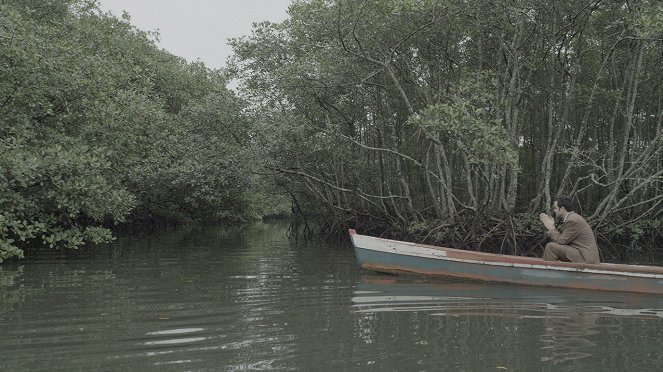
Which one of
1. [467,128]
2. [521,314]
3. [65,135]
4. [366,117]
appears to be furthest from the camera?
[366,117]

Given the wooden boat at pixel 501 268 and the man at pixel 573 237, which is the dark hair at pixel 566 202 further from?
the wooden boat at pixel 501 268

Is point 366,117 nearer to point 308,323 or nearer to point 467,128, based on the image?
point 467,128

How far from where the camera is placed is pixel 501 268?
934 centimetres

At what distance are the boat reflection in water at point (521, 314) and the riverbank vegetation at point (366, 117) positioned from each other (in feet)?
12.4

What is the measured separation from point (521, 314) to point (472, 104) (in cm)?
836

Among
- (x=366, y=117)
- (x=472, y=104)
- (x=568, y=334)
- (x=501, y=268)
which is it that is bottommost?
(x=568, y=334)

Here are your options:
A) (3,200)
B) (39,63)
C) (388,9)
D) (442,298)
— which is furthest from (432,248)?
(39,63)

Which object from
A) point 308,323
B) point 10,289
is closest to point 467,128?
point 308,323

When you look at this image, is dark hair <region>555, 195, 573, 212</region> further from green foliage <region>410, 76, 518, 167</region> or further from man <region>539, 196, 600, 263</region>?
green foliage <region>410, 76, 518, 167</region>

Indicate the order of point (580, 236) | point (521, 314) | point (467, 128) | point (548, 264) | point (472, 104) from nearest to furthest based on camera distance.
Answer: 1. point (521, 314)
2. point (548, 264)
3. point (580, 236)
4. point (467, 128)
5. point (472, 104)

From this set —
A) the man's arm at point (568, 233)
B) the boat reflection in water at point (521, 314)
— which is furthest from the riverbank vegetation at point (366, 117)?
the boat reflection in water at point (521, 314)

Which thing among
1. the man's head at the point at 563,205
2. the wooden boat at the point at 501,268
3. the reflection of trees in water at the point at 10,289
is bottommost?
the reflection of trees in water at the point at 10,289

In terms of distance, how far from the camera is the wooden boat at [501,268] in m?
8.43

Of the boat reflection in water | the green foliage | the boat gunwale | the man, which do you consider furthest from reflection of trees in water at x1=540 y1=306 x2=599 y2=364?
the green foliage
